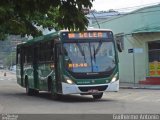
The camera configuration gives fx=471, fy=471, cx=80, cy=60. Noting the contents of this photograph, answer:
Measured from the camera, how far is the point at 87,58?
2030 cm

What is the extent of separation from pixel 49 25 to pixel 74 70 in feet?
33.3

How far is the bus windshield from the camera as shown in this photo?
20266 millimetres

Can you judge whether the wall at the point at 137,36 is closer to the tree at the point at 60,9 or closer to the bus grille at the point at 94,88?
the bus grille at the point at 94,88

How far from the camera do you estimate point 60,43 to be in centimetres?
2045

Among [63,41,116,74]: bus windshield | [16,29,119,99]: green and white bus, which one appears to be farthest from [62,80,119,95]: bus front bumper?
[63,41,116,74]: bus windshield

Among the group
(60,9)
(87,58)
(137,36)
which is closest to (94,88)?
(87,58)

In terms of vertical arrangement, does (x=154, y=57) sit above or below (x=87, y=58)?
below

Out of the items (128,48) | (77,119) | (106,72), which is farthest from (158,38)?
(77,119)

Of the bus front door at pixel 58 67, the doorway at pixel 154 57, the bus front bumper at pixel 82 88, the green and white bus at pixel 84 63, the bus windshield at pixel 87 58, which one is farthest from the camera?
the doorway at pixel 154 57

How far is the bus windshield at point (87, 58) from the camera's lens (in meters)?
20.3

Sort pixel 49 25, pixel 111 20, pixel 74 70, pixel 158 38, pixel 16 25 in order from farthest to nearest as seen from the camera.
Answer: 1. pixel 111 20
2. pixel 158 38
3. pixel 49 25
4. pixel 74 70
5. pixel 16 25

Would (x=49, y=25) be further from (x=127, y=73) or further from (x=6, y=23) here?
Result: (x=6, y=23)

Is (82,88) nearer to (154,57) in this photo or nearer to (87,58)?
(87,58)

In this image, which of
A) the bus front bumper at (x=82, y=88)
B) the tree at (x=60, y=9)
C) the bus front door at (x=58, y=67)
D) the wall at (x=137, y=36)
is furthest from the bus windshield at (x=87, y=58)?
the wall at (x=137, y=36)
